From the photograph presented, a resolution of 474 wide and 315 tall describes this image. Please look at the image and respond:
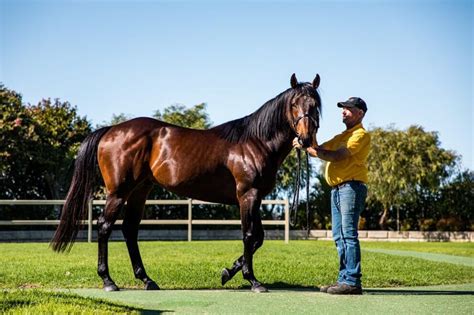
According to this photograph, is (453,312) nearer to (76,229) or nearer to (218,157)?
(218,157)

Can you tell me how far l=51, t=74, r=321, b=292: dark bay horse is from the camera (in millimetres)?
6043

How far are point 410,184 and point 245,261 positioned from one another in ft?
88.7

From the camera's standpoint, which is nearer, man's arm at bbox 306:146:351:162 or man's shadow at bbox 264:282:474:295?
man's arm at bbox 306:146:351:162

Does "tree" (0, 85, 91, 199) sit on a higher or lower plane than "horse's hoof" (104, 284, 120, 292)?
higher

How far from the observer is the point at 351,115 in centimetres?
616

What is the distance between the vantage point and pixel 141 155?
644 cm

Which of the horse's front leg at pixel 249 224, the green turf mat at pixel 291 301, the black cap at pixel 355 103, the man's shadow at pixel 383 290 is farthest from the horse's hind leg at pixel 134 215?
the black cap at pixel 355 103

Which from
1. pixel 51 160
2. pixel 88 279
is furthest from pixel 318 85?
pixel 51 160

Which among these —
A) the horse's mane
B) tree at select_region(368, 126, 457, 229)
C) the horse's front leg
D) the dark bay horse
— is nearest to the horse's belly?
the dark bay horse

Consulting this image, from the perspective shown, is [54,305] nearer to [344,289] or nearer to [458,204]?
[344,289]

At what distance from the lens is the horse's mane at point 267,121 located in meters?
6.07

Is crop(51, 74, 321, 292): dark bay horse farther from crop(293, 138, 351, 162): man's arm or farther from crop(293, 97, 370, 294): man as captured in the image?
crop(293, 97, 370, 294): man

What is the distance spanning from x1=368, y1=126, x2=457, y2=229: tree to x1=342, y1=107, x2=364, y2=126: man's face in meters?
25.4

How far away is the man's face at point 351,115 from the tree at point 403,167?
2545cm
